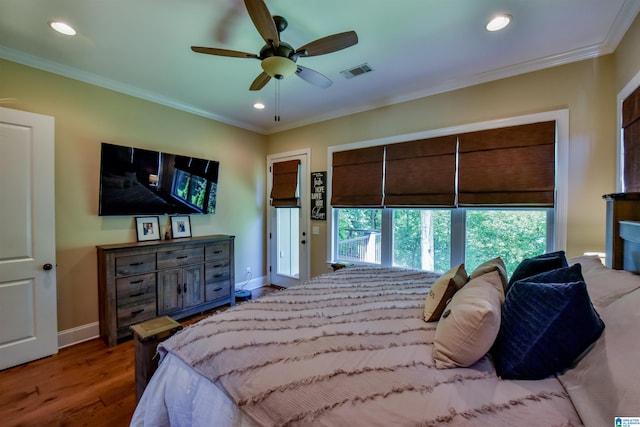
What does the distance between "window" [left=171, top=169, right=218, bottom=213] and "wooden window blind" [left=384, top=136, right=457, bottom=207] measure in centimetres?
253

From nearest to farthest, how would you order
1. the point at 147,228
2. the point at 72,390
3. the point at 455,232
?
the point at 72,390 → the point at 455,232 → the point at 147,228

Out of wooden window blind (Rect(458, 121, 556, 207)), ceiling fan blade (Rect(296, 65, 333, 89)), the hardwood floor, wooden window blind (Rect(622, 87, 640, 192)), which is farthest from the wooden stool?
wooden window blind (Rect(622, 87, 640, 192))

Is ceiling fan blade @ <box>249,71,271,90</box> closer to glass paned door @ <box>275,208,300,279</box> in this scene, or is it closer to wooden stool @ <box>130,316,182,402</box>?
wooden stool @ <box>130,316,182,402</box>

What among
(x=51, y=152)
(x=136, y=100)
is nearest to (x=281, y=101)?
(x=136, y=100)

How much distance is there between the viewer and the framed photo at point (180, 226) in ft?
11.7

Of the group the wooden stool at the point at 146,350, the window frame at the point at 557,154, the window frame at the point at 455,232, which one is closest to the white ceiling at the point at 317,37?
the window frame at the point at 557,154

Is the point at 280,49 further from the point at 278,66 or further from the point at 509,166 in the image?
the point at 509,166

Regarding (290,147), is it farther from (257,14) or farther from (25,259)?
(25,259)

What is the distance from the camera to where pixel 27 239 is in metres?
2.44

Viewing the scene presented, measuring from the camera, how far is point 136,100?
327cm

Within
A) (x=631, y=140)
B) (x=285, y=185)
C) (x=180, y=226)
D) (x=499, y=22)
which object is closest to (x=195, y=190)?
(x=180, y=226)

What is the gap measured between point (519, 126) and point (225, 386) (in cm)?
325

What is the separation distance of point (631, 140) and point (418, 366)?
242cm

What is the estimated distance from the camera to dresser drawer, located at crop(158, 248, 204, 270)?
3144mm
